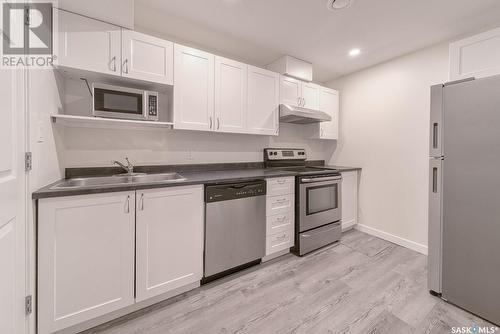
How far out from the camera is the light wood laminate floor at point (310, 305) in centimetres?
142

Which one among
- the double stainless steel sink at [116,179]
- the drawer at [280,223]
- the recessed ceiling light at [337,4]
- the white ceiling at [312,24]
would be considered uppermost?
the white ceiling at [312,24]

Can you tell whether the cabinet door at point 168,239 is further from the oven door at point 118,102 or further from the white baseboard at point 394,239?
the white baseboard at point 394,239

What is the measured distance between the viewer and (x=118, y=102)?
5.64 feet

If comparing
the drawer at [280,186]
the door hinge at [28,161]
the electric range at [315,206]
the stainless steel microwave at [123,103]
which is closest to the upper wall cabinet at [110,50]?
the stainless steel microwave at [123,103]

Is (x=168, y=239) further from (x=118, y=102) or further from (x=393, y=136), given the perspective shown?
(x=393, y=136)

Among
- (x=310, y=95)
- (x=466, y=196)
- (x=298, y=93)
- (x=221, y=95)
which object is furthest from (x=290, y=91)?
(x=466, y=196)

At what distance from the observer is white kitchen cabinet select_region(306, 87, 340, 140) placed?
316 cm

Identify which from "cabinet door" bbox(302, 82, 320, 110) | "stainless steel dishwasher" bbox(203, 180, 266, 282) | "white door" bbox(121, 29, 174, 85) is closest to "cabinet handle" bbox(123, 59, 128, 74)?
"white door" bbox(121, 29, 174, 85)

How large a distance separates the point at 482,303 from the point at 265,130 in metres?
2.37

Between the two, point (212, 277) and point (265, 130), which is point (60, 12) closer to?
point (265, 130)

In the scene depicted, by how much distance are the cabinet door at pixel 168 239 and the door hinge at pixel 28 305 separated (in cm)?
54

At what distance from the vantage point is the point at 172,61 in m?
1.93

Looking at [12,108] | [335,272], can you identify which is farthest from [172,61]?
[335,272]

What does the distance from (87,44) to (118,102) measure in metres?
0.45
